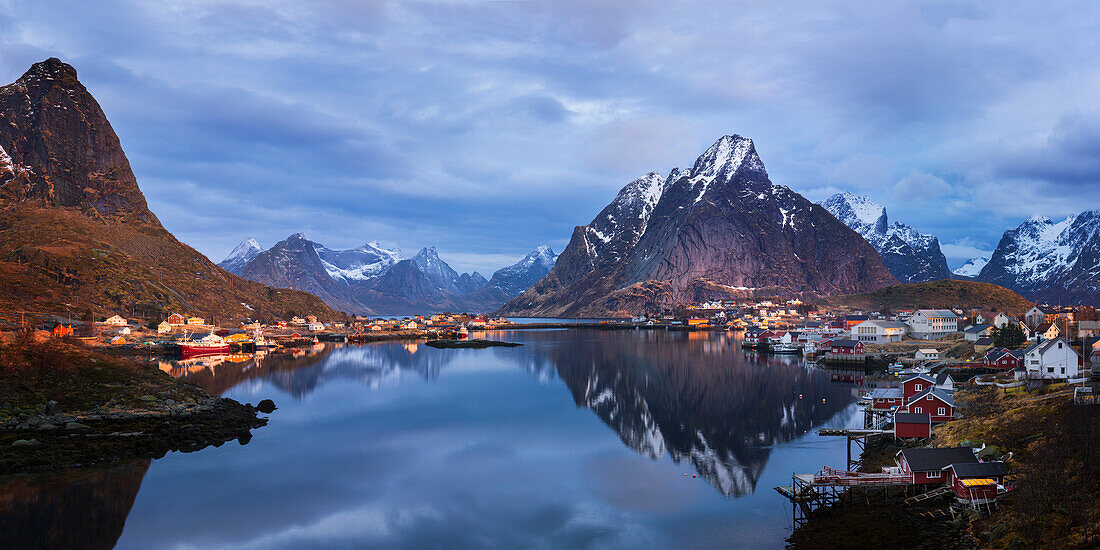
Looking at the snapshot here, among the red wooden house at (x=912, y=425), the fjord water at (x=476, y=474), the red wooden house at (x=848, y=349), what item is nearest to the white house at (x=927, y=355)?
the red wooden house at (x=848, y=349)

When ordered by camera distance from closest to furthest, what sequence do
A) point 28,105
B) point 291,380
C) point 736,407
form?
point 736,407 < point 291,380 < point 28,105

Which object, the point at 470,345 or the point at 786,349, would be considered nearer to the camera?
the point at 786,349

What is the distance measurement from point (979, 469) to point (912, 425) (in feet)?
44.6

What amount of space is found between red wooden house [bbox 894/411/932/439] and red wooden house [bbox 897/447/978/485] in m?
11.3

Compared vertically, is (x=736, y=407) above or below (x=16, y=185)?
below

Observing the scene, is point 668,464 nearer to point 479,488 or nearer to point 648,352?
point 479,488

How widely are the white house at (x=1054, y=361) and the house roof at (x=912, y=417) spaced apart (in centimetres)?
1857

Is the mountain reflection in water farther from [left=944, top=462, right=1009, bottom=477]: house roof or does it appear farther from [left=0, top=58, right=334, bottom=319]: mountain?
[left=0, top=58, right=334, bottom=319]: mountain

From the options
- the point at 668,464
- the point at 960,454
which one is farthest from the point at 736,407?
the point at 960,454

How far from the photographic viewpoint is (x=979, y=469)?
27.3 meters

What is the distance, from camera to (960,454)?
28844 mm

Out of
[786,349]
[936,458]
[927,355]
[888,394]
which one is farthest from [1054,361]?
[786,349]

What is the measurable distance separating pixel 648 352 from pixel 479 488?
85.0m

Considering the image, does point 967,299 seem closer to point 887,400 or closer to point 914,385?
point 887,400
